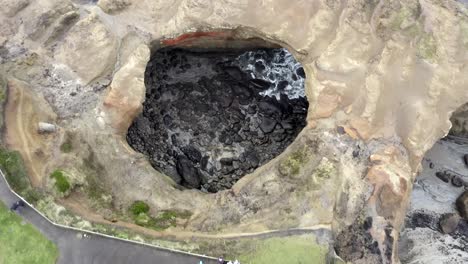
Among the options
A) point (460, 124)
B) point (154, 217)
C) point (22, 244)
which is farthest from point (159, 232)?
point (460, 124)

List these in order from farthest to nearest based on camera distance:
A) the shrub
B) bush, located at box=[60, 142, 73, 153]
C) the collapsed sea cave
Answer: the collapsed sea cave → bush, located at box=[60, 142, 73, 153] → the shrub

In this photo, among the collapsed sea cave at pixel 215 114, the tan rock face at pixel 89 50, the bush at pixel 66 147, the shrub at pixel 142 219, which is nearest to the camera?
the shrub at pixel 142 219

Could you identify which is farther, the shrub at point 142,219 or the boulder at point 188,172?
the boulder at point 188,172

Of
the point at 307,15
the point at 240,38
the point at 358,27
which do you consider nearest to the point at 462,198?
the point at 358,27

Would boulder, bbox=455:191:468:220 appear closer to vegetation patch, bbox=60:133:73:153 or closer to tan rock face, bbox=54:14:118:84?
tan rock face, bbox=54:14:118:84

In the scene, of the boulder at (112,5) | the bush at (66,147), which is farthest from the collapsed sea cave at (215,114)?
the bush at (66,147)

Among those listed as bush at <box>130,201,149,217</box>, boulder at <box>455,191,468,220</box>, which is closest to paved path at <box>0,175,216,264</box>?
bush at <box>130,201,149,217</box>

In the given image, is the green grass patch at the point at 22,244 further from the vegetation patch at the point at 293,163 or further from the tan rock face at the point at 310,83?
the vegetation patch at the point at 293,163
